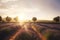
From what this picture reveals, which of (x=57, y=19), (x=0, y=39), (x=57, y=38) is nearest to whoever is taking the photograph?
(x=0, y=39)

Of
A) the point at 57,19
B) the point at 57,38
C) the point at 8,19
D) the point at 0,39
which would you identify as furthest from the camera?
the point at 8,19

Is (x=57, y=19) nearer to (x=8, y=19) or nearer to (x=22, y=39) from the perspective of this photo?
(x=8, y=19)

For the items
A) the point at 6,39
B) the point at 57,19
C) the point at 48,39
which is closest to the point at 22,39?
the point at 6,39

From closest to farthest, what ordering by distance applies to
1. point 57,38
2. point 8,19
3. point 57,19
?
point 57,38, point 57,19, point 8,19

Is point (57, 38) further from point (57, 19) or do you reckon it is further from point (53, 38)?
point (57, 19)

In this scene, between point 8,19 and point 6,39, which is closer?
point 6,39

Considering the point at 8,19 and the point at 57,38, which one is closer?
the point at 57,38

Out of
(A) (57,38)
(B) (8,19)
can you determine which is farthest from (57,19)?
(A) (57,38)

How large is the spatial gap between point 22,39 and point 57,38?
559cm

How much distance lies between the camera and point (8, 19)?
126 m

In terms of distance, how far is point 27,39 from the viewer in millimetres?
24609

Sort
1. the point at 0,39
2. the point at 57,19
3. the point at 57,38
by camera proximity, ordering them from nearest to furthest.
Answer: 1. the point at 0,39
2. the point at 57,38
3. the point at 57,19

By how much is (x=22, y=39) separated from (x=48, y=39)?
4.16 m

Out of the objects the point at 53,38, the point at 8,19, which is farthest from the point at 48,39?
the point at 8,19
